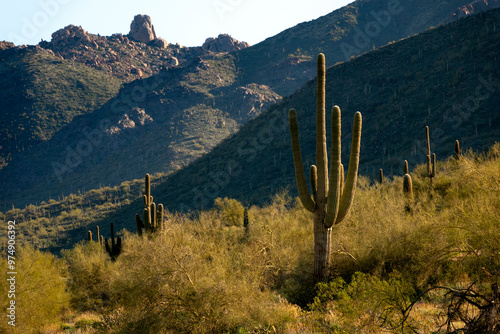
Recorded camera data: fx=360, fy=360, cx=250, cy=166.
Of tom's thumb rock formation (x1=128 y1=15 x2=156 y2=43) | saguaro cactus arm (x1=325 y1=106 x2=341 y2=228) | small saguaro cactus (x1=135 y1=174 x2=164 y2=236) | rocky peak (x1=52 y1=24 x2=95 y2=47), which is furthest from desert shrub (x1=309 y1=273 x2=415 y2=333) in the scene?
tom's thumb rock formation (x1=128 y1=15 x2=156 y2=43)

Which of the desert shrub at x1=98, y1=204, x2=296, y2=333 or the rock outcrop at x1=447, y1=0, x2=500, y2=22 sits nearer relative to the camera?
the desert shrub at x1=98, y1=204, x2=296, y2=333

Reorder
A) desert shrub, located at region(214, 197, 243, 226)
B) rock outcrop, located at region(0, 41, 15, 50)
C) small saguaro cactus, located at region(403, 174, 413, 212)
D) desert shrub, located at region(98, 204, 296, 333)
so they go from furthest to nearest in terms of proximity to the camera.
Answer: rock outcrop, located at region(0, 41, 15, 50) < desert shrub, located at region(214, 197, 243, 226) < small saguaro cactus, located at region(403, 174, 413, 212) < desert shrub, located at region(98, 204, 296, 333)

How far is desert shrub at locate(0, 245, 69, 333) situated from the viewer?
12053 millimetres

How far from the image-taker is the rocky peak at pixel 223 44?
163000 millimetres

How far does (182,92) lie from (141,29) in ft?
233

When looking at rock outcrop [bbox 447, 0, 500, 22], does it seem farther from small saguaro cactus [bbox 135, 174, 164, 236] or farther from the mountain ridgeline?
small saguaro cactus [bbox 135, 174, 164, 236]

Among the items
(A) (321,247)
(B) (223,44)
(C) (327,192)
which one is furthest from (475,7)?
(B) (223,44)

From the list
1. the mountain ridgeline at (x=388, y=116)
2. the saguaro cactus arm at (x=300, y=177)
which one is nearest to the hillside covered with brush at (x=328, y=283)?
the saguaro cactus arm at (x=300, y=177)

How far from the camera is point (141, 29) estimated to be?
159m

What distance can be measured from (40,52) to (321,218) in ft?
409

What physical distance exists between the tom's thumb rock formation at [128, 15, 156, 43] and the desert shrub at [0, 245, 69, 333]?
160103 millimetres

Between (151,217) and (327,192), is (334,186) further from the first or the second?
(151,217)

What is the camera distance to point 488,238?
7332 millimetres

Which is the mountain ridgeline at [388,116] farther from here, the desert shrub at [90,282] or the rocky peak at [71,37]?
the rocky peak at [71,37]
